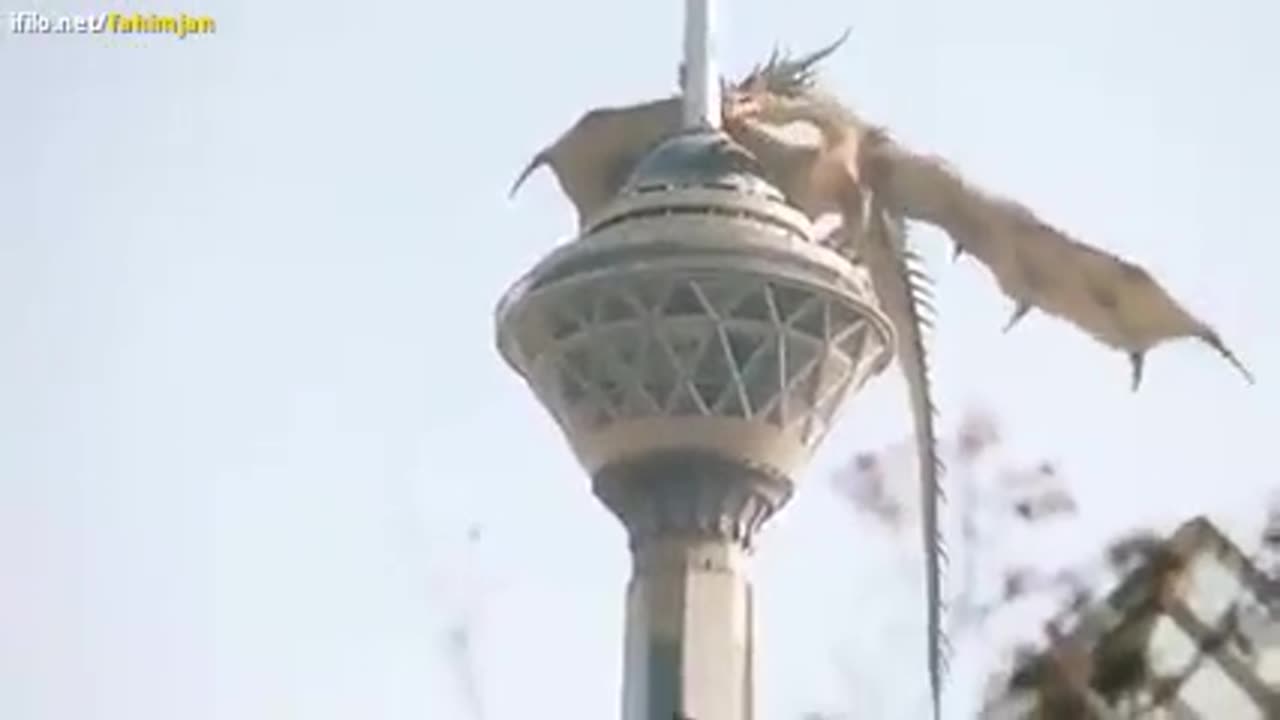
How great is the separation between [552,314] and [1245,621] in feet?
148

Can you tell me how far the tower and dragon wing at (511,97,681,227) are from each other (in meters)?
2.92

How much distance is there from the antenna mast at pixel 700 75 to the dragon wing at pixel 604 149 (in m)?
0.71

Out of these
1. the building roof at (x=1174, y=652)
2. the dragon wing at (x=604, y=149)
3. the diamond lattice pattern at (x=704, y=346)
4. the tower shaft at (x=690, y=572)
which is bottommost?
the building roof at (x=1174, y=652)

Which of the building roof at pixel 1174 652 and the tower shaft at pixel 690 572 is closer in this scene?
the building roof at pixel 1174 652

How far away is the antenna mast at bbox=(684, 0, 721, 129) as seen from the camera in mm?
54781

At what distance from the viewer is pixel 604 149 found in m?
56.2

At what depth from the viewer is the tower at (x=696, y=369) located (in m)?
51.0

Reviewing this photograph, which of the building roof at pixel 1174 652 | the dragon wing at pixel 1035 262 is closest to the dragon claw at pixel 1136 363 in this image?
the dragon wing at pixel 1035 262

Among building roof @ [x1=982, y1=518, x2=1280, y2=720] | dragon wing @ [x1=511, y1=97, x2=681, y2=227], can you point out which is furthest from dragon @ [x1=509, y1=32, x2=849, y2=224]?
building roof @ [x1=982, y1=518, x2=1280, y2=720]

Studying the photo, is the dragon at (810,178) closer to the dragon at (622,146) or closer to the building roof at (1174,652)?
the dragon at (622,146)

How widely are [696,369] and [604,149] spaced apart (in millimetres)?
6434

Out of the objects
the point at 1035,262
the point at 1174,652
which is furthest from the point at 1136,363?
the point at 1174,652

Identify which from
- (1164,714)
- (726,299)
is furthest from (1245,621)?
→ (726,299)

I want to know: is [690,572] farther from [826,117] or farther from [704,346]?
[826,117]
